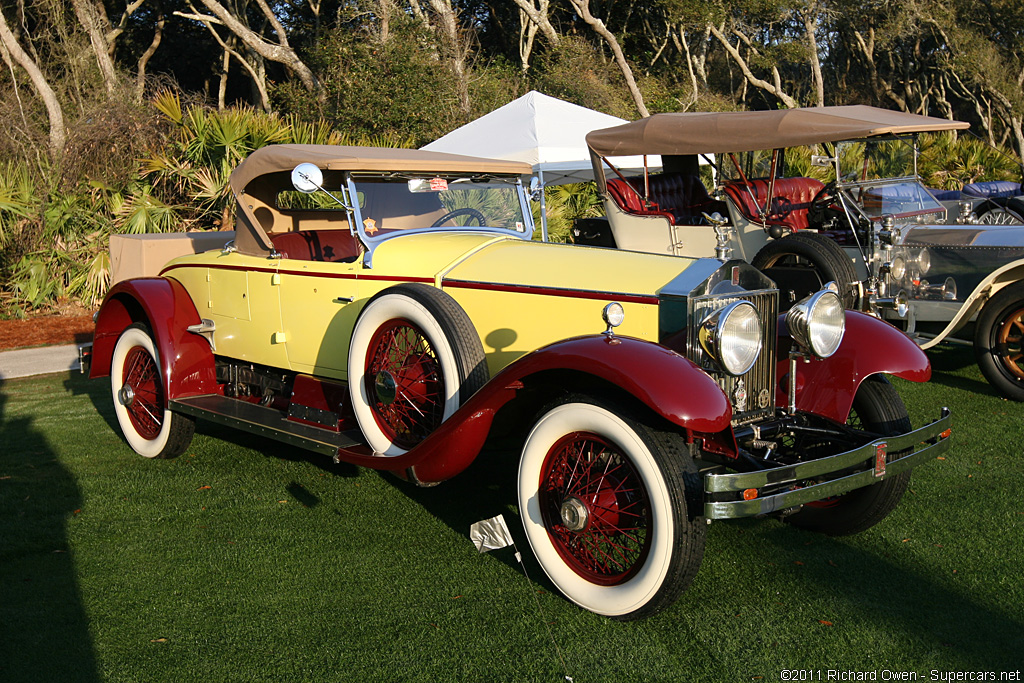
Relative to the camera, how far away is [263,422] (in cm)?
450

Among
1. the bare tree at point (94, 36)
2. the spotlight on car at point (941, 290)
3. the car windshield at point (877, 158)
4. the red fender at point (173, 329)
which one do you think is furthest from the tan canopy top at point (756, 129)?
the bare tree at point (94, 36)

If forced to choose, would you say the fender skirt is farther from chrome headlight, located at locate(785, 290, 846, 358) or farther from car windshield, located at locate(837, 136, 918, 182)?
car windshield, located at locate(837, 136, 918, 182)

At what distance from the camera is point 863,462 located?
3199 millimetres

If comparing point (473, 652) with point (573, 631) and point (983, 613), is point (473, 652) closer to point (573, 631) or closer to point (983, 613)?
point (573, 631)

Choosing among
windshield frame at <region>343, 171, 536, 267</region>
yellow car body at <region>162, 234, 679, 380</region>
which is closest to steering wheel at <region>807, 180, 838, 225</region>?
windshield frame at <region>343, 171, 536, 267</region>

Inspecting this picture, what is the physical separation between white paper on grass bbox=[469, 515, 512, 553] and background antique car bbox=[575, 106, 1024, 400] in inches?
110

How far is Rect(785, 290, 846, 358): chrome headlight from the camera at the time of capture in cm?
339

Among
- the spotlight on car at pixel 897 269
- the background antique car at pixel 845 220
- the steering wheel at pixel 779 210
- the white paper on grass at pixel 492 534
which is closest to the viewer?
the white paper on grass at pixel 492 534

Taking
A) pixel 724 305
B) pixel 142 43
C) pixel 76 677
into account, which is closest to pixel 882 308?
pixel 724 305

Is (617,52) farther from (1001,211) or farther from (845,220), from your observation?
(845,220)

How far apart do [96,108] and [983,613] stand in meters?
13.4

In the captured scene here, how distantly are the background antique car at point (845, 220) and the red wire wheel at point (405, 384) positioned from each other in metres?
2.53

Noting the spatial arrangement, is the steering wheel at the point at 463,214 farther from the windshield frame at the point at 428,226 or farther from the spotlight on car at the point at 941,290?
the spotlight on car at the point at 941,290

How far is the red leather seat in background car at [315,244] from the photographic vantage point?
5199 millimetres
